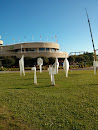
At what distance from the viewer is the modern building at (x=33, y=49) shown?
148 ft

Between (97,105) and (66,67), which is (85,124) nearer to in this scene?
(97,105)

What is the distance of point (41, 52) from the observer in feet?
148

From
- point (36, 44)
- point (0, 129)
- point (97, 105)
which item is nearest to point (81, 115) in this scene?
point (97, 105)

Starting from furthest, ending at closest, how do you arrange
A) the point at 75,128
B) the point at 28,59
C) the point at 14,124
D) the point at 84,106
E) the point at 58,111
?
1. the point at 28,59
2. the point at 84,106
3. the point at 58,111
4. the point at 14,124
5. the point at 75,128

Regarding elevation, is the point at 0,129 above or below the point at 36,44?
below

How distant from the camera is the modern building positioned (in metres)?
45.1

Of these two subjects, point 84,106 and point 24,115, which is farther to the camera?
point 84,106

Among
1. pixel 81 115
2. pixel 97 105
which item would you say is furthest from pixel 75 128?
pixel 97 105

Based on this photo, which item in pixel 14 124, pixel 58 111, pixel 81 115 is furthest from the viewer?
pixel 58 111

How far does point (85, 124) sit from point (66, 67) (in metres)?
8.94

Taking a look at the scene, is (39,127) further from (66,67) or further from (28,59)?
(28,59)

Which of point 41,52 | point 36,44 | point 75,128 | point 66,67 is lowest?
point 75,128

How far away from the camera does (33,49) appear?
163ft

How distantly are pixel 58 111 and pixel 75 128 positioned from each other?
3.53 feet
